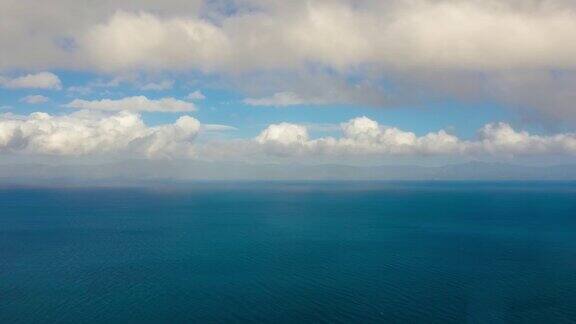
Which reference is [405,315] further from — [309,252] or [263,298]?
[309,252]

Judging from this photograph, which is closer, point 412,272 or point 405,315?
point 405,315

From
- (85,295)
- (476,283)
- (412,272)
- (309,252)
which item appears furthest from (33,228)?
(476,283)

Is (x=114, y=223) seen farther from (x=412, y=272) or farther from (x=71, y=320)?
(x=412, y=272)

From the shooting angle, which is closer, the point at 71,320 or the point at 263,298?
the point at 71,320

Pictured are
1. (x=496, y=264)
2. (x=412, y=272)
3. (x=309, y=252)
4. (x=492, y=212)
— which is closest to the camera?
(x=412, y=272)

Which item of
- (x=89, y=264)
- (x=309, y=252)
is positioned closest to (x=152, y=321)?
(x=89, y=264)

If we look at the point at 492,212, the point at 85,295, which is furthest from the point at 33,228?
the point at 492,212

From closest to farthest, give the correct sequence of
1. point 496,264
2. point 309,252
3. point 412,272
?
point 412,272 < point 496,264 < point 309,252

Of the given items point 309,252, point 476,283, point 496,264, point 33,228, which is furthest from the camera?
point 33,228

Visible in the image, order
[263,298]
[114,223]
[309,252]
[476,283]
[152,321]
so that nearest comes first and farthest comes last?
[152,321] < [263,298] < [476,283] < [309,252] < [114,223]
